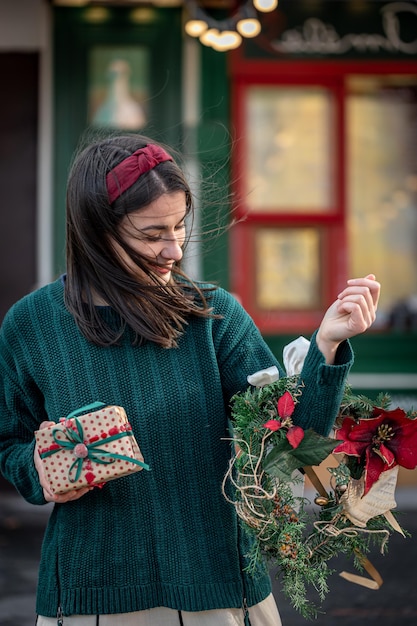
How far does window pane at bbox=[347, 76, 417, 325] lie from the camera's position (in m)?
6.89

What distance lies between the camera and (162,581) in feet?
6.69

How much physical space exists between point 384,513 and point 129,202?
87 centimetres

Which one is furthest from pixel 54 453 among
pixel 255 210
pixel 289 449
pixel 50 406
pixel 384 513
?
pixel 255 210

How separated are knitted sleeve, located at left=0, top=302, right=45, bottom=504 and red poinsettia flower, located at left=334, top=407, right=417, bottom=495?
0.70 metres

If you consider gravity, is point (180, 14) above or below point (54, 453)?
above

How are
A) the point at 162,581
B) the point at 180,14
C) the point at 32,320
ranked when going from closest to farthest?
the point at 162,581, the point at 32,320, the point at 180,14

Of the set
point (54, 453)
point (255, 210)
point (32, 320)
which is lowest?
point (54, 453)

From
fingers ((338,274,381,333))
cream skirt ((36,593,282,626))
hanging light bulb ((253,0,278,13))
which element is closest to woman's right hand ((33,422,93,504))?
cream skirt ((36,593,282,626))

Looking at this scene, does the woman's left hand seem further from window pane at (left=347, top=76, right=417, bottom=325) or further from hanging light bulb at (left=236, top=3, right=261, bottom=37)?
window pane at (left=347, top=76, right=417, bottom=325)

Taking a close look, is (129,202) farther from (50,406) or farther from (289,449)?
(289,449)

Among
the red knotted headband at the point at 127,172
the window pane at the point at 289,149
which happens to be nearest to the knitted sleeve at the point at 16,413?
the red knotted headband at the point at 127,172

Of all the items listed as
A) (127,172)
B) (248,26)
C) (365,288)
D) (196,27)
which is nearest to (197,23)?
(196,27)

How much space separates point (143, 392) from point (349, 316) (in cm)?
49

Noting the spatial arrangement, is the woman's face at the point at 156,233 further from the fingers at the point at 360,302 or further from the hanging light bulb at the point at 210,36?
the hanging light bulb at the point at 210,36
